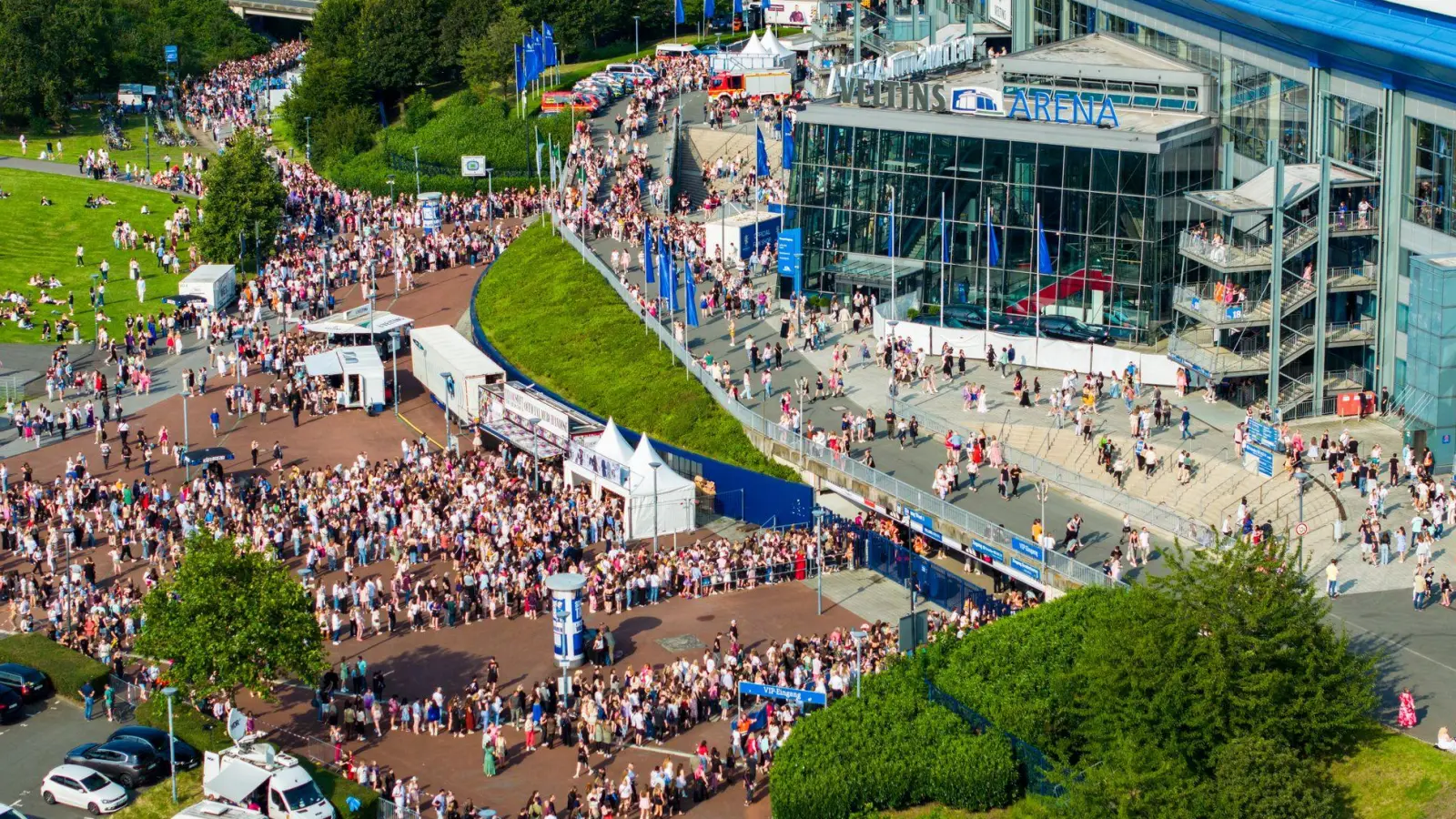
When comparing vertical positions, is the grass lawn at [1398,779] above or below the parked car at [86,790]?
above

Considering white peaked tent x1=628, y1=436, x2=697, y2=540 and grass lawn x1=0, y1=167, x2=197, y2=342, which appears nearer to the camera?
white peaked tent x1=628, y1=436, x2=697, y2=540

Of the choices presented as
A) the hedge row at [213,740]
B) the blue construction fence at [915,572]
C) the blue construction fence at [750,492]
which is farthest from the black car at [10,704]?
the blue construction fence at [915,572]

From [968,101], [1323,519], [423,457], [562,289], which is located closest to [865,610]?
[1323,519]

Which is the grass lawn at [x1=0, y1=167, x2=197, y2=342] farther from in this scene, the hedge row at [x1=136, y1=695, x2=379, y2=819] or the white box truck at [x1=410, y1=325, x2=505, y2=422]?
the hedge row at [x1=136, y1=695, x2=379, y2=819]

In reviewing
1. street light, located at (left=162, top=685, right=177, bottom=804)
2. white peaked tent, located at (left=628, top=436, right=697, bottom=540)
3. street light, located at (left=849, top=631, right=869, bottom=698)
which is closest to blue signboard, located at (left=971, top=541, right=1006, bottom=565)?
street light, located at (left=849, top=631, right=869, bottom=698)

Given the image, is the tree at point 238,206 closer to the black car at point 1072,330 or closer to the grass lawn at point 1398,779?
the black car at point 1072,330
